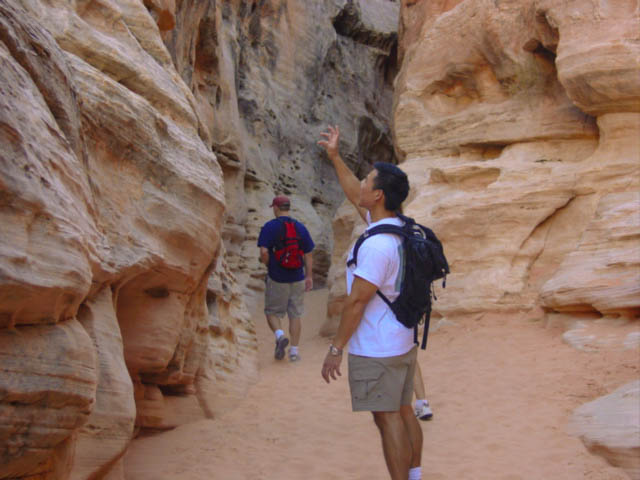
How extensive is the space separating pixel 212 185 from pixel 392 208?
1973 millimetres

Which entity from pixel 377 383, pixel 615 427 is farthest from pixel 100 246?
pixel 615 427

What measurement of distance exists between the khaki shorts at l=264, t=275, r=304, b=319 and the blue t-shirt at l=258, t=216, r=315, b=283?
64 millimetres

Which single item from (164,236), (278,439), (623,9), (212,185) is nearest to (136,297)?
(164,236)

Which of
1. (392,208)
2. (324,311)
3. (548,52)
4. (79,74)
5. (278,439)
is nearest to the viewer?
(392,208)

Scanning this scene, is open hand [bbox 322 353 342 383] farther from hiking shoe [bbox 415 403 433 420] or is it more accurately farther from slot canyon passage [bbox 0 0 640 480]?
hiking shoe [bbox 415 403 433 420]

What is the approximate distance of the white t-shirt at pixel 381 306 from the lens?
3.24 meters

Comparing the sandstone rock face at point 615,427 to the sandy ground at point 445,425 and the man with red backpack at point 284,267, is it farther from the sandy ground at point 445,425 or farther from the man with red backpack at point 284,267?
the man with red backpack at point 284,267

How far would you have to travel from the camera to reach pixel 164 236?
14.8 feet

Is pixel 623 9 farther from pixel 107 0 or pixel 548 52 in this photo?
pixel 107 0

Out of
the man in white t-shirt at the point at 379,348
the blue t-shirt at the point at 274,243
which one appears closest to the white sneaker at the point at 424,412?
the man in white t-shirt at the point at 379,348

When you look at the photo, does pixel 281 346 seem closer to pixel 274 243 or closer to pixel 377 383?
pixel 274 243

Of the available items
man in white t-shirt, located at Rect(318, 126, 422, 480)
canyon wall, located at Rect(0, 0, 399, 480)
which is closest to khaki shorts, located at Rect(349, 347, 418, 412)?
man in white t-shirt, located at Rect(318, 126, 422, 480)

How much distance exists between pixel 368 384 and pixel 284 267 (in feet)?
14.6

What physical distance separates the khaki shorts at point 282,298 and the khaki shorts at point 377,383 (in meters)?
4.39
